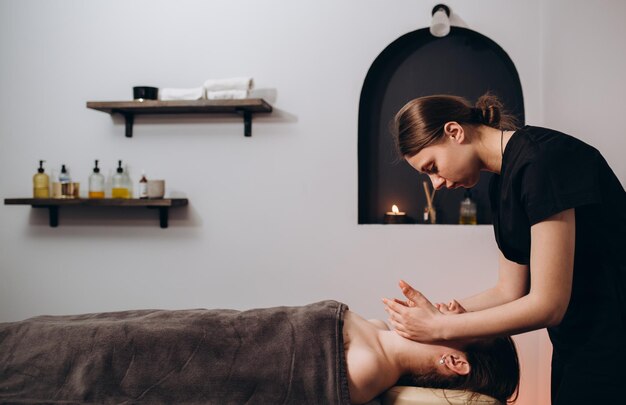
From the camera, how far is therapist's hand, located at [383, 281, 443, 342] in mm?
1434

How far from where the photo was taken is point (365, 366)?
1554mm

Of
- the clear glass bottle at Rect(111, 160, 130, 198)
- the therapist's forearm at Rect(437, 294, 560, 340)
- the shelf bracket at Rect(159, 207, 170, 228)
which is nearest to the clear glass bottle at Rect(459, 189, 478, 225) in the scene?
the therapist's forearm at Rect(437, 294, 560, 340)

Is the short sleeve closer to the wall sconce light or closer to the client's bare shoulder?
the client's bare shoulder

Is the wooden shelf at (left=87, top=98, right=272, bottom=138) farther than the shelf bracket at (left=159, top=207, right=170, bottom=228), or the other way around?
the shelf bracket at (left=159, top=207, right=170, bottom=228)

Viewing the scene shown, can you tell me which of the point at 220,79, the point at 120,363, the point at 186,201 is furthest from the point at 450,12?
the point at 120,363

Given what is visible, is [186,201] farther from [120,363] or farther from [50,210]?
[120,363]

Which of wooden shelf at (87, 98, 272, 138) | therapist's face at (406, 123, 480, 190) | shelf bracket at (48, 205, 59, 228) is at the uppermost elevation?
wooden shelf at (87, 98, 272, 138)

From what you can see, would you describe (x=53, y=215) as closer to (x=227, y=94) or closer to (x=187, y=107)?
(x=187, y=107)

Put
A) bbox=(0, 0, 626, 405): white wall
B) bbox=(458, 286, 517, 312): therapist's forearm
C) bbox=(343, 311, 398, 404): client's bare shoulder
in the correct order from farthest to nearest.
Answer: bbox=(0, 0, 626, 405): white wall < bbox=(458, 286, 517, 312): therapist's forearm < bbox=(343, 311, 398, 404): client's bare shoulder

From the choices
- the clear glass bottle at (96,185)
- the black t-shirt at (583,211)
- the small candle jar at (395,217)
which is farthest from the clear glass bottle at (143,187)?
the black t-shirt at (583,211)

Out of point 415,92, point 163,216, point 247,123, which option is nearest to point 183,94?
point 247,123

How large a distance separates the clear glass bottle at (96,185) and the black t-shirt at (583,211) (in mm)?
2188

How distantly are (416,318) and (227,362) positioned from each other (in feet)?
1.81

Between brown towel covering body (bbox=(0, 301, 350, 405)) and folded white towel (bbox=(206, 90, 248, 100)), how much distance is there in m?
1.34
